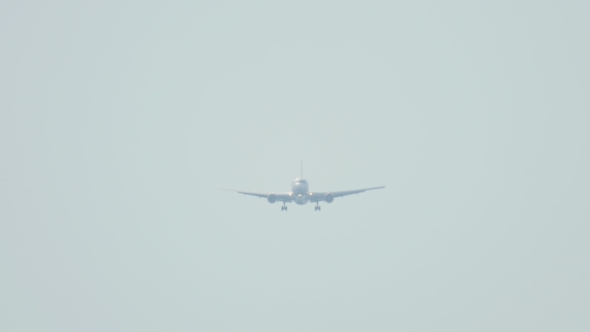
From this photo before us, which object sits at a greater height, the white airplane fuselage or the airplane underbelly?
the white airplane fuselage

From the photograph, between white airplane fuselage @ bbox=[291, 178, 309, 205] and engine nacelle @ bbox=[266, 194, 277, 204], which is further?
engine nacelle @ bbox=[266, 194, 277, 204]

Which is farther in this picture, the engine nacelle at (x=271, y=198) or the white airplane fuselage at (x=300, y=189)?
the engine nacelle at (x=271, y=198)

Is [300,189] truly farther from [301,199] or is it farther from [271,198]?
[271,198]

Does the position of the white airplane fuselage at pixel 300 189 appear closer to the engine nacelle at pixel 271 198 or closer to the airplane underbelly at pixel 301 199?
the airplane underbelly at pixel 301 199

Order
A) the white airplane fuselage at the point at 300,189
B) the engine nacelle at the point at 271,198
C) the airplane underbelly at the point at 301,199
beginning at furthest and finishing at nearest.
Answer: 1. the engine nacelle at the point at 271,198
2. the airplane underbelly at the point at 301,199
3. the white airplane fuselage at the point at 300,189

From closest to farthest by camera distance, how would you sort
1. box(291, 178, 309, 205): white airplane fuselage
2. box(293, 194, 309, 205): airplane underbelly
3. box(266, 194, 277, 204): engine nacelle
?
box(291, 178, 309, 205): white airplane fuselage → box(293, 194, 309, 205): airplane underbelly → box(266, 194, 277, 204): engine nacelle

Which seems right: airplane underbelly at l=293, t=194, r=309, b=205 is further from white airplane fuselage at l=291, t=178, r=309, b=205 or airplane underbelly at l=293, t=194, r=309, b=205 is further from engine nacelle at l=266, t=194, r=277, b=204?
engine nacelle at l=266, t=194, r=277, b=204

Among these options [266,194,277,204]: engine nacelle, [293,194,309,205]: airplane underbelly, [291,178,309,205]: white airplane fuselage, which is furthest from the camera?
[266,194,277,204]: engine nacelle

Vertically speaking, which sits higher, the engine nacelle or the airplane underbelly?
the engine nacelle

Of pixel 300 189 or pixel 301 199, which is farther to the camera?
pixel 301 199

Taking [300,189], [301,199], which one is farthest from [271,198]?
[300,189]

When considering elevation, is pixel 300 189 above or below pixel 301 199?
above

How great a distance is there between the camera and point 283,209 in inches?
6083

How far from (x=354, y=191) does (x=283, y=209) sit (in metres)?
8.85
